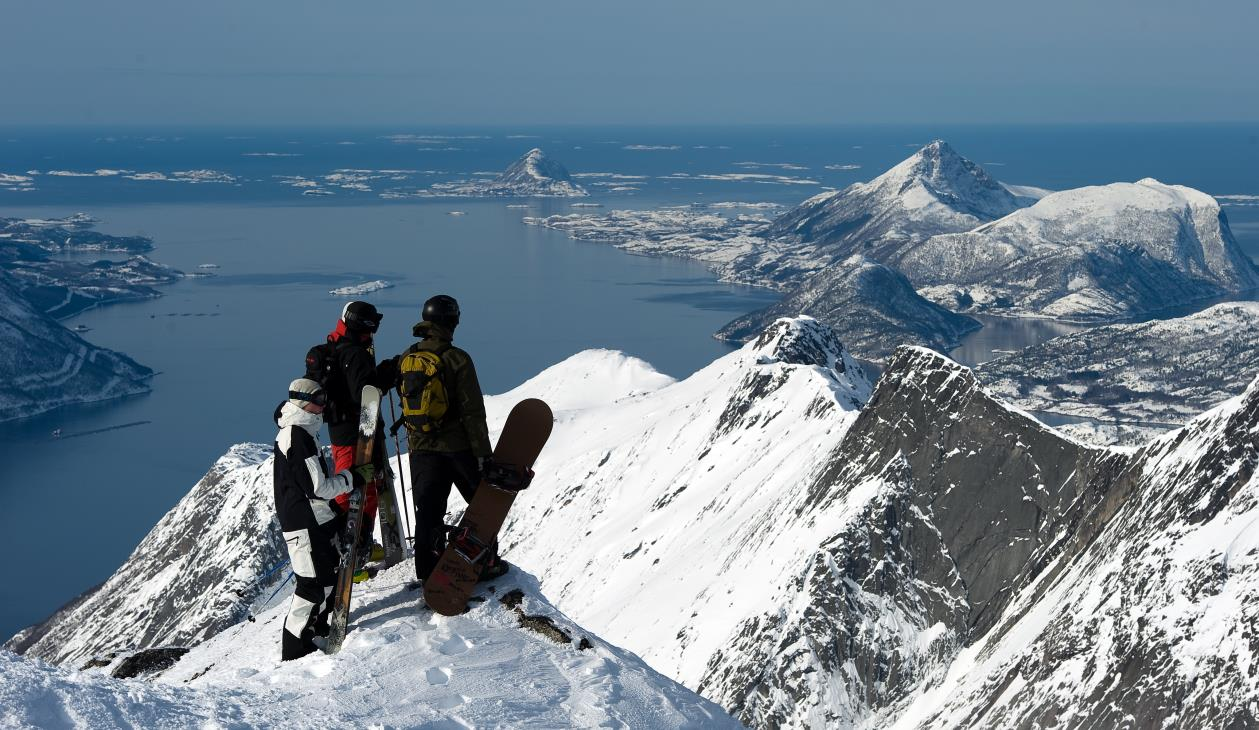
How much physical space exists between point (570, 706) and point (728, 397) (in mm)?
82669

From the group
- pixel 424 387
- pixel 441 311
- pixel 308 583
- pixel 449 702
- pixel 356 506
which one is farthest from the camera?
pixel 441 311

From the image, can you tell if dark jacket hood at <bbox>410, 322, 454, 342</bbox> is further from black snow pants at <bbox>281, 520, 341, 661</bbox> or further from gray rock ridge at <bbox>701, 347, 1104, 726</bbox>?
gray rock ridge at <bbox>701, 347, 1104, 726</bbox>

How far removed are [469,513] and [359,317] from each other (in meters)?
3.42

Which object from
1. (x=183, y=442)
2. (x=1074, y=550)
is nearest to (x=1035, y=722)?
(x=1074, y=550)

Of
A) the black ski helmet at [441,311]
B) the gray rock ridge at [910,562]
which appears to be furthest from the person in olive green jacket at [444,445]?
the gray rock ridge at [910,562]

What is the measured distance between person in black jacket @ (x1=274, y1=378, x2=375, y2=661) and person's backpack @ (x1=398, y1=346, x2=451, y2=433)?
46.6 inches

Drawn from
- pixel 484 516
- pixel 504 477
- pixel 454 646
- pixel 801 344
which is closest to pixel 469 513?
pixel 484 516

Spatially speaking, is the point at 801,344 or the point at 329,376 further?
the point at 801,344

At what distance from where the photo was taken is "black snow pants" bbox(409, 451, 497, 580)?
17812 mm

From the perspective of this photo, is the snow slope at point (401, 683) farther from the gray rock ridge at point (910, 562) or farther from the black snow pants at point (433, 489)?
the gray rock ridge at point (910, 562)

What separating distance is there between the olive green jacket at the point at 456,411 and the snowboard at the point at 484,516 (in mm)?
491

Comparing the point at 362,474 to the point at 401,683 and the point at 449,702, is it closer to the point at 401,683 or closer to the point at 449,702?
the point at 401,683

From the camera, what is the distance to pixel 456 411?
17750mm

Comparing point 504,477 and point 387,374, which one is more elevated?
point 387,374
